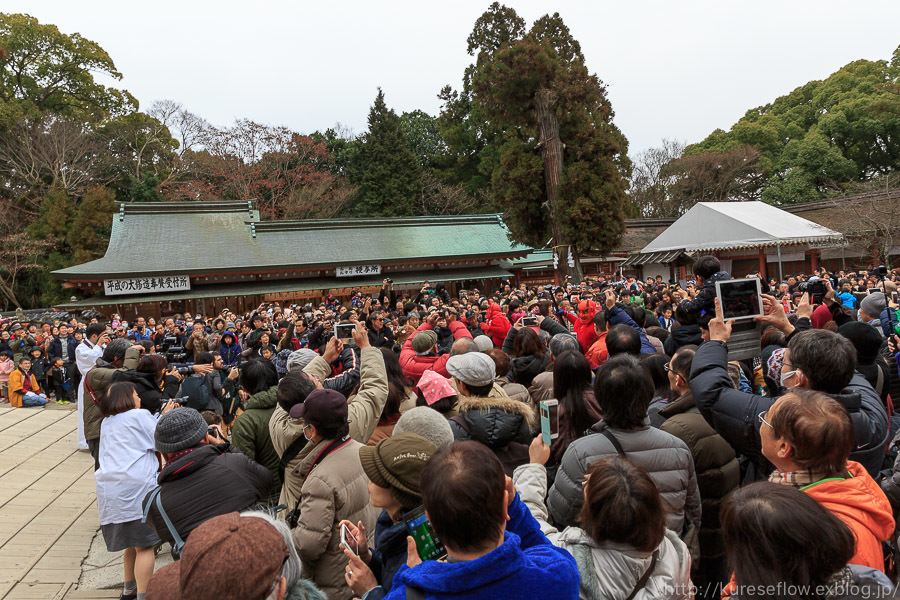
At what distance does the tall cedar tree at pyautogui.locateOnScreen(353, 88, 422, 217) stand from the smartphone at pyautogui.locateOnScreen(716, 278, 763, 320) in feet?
95.2

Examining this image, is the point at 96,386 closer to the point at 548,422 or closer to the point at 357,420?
the point at 357,420

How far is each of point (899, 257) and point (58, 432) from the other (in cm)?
2780

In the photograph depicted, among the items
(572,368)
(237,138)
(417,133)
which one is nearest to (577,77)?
(572,368)

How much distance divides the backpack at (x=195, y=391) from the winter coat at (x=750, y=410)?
13.3 ft

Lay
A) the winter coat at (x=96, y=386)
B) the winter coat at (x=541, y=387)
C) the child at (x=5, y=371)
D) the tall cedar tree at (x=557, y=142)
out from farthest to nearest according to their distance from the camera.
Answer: the tall cedar tree at (x=557, y=142) → the child at (x=5, y=371) → the winter coat at (x=96, y=386) → the winter coat at (x=541, y=387)

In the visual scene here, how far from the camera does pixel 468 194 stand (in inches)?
1330

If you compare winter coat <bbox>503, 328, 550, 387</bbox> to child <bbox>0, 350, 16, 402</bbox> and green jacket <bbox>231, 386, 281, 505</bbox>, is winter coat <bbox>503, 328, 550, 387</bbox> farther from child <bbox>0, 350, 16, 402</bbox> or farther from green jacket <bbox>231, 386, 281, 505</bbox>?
child <bbox>0, 350, 16, 402</bbox>

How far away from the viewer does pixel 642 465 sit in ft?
6.24

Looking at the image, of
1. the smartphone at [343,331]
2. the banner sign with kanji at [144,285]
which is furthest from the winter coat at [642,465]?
the banner sign with kanji at [144,285]

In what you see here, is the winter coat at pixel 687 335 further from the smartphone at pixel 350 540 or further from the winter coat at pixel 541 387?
the smartphone at pixel 350 540

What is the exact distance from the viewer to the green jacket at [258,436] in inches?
117

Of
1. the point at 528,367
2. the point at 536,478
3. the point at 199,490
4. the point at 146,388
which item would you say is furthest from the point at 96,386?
the point at 536,478

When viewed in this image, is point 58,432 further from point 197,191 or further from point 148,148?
point 148,148

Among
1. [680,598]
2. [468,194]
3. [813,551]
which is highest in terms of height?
[468,194]
